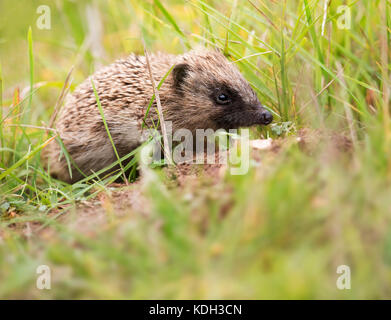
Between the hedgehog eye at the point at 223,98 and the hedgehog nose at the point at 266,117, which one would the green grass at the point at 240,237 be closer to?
the hedgehog nose at the point at 266,117

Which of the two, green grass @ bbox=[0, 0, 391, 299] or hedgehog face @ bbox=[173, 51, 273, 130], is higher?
hedgehog face @ bbox=[173, 51, 273, 130]

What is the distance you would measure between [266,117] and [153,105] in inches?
56.4

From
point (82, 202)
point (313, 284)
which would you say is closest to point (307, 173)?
point (313, 284)

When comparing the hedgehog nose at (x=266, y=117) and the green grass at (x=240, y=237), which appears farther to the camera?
the hedgehog nose at (x=266, y=117)

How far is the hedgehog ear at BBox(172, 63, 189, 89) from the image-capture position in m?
5.63

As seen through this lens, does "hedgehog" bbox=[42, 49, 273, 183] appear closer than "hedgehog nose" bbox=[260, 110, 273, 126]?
No

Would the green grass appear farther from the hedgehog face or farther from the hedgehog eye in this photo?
the hedgehog eye

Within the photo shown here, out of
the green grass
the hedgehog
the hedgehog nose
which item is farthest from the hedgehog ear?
the green grass

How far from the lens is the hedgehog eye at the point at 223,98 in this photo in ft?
18.5

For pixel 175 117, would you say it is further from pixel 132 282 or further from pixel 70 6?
pixel 70 6

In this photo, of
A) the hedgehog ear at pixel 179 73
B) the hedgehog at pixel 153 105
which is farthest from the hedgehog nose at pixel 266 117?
the hedgehog ear at pixel 179 73

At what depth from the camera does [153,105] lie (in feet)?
18.7

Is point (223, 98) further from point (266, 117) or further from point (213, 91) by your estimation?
point (266, 117)

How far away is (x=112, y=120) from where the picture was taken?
559 centimetres
